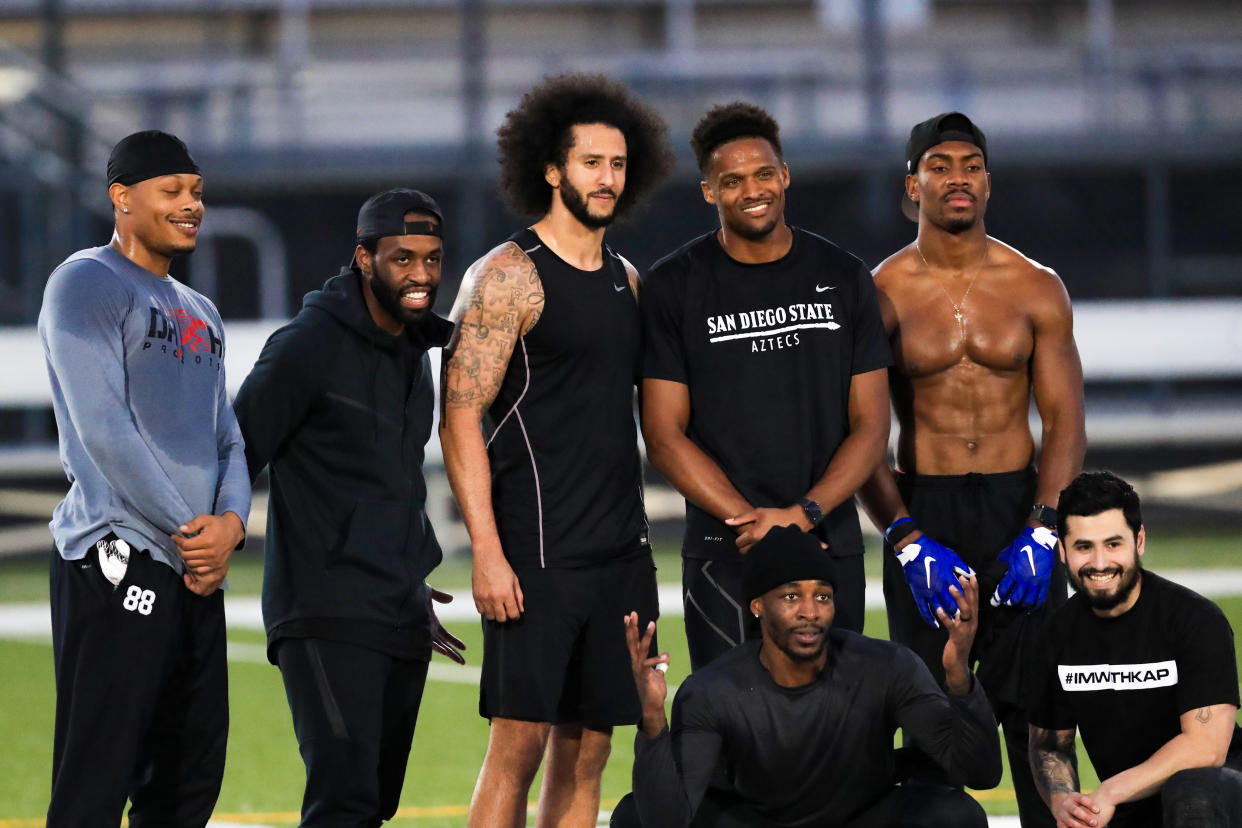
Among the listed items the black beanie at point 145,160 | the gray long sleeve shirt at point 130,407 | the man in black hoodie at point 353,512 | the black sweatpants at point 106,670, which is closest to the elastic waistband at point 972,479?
the man in black hoodie at point 353,512

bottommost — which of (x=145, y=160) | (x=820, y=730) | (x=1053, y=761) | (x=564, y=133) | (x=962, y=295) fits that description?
(x=1053, y=761)

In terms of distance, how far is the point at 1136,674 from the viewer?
4809 millimetres

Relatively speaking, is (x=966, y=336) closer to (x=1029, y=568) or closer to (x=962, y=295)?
(x=962, y=295)

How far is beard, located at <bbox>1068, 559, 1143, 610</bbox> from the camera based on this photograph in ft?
15.6

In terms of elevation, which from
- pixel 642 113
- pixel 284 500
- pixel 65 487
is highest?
pixel 642 113

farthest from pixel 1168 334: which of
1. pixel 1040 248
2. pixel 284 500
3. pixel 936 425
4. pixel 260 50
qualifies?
pixel 260 50

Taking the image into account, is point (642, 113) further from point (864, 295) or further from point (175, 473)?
point (175, 473)

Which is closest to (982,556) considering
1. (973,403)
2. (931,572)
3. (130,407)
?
(931,572)

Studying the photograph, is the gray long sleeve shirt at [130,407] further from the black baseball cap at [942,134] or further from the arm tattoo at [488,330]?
the black baseball cap at [942,134]

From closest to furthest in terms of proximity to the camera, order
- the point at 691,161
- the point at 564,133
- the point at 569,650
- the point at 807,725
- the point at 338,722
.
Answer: the point at 338,722, the point at 807,725, the point at 569,650, the point at 564,133, the point at 691,161

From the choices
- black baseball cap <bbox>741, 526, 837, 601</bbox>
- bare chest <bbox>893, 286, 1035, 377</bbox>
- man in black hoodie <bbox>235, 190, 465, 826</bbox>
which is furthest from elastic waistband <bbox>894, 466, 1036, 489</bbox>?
man in black hoodie <bbox>235, 190, 465, 826</bbox>

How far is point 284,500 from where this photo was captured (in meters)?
4.66

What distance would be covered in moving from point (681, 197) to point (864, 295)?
15434 millimetres

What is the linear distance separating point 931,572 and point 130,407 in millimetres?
2366
